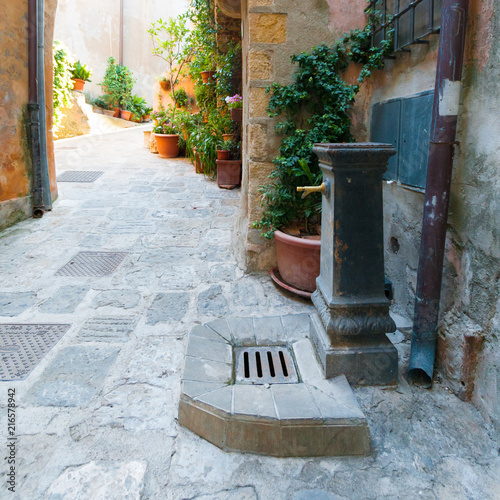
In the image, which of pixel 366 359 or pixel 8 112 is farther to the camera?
pixel 8 112

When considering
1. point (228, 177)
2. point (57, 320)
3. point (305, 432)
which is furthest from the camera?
point (228, 177)

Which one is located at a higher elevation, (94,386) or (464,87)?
(464,87)

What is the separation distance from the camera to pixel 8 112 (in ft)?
14.5

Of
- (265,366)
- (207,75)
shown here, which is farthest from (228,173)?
(265,366)

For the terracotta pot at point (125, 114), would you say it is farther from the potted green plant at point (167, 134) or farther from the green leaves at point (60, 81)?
the potted green plant at point (167, 134)

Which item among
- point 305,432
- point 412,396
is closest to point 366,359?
point 412,396

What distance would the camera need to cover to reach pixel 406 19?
2322 millimetres

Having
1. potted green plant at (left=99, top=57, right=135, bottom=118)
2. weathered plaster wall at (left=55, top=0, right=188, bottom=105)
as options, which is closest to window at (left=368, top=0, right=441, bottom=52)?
weathered plaster wall at (left=55, top=0, right=188, bottom=105)

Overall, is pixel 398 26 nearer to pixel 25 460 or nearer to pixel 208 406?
pixel 208 406

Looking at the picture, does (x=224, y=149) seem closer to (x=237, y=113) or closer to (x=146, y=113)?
(x=237, y=113)

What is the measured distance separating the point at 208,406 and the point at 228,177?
16.2 feet

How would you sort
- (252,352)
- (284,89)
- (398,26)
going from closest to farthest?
1. (252,352)
2. (398,26)
3. (284,89)

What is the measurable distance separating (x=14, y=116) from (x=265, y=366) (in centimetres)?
401

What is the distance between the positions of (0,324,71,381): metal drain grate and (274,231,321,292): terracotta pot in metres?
1.47
